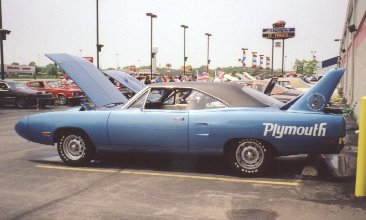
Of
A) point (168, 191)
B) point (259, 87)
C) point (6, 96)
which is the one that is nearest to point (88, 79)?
point (168, 191)

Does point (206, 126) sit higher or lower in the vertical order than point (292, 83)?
lower

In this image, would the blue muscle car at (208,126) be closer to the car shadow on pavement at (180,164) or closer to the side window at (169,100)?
the side window at (169,100)

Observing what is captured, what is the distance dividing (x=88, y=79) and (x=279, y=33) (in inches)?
2583

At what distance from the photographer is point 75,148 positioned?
666 centimetres

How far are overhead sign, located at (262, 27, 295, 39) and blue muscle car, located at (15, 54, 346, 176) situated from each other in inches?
2559

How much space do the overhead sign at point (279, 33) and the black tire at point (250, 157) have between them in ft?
215

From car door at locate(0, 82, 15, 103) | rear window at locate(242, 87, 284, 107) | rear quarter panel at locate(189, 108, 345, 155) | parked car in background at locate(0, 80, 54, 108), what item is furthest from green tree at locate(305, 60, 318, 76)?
rear quarter panel at locate(189, 108, 345, 155)

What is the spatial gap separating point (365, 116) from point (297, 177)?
1584mm

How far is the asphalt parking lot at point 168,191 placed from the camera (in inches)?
171

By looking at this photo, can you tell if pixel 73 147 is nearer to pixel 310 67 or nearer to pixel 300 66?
pixel 310 67

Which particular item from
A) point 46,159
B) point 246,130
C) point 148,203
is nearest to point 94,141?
point 46,159

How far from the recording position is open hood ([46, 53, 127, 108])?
22.7 feet

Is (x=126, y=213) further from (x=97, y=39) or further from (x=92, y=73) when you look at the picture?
(x=97, y=39)

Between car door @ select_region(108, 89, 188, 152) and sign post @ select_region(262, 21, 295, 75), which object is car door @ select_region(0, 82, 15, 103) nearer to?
car door @ select_region(108, 89, 188, 152)
